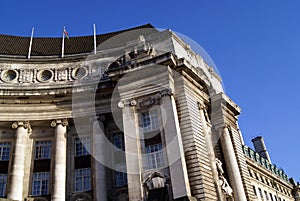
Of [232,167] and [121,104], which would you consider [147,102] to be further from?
[232,167]

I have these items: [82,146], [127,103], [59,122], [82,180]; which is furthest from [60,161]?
[127,103]

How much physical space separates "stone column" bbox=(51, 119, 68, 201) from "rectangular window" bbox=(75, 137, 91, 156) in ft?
5.38

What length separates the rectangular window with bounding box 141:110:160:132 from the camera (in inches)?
1195

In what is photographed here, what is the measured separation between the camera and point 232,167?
115 ft

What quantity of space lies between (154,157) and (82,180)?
882 cm

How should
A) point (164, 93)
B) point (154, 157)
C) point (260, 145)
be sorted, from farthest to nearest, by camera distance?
point (260, 145)
point (164, 93)
point (154, 157)

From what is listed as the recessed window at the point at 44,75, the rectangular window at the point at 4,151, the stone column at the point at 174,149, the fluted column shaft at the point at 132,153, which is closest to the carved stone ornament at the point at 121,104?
the fluted column shaft at the point at 132,153

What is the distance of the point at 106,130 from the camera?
35.0m

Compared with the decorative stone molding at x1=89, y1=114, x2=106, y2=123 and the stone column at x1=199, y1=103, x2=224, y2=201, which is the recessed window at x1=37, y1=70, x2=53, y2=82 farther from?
the stone column at x1=199, y1=103, x2=224, y2=201

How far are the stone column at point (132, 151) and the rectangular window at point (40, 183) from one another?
9404 mm

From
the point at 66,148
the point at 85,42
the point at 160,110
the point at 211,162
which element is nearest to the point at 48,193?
the point at 66,148

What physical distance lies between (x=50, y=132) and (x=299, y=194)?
61.8 meters

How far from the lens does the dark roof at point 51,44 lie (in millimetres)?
42469

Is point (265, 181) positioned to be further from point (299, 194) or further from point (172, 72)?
point (172, 72)
